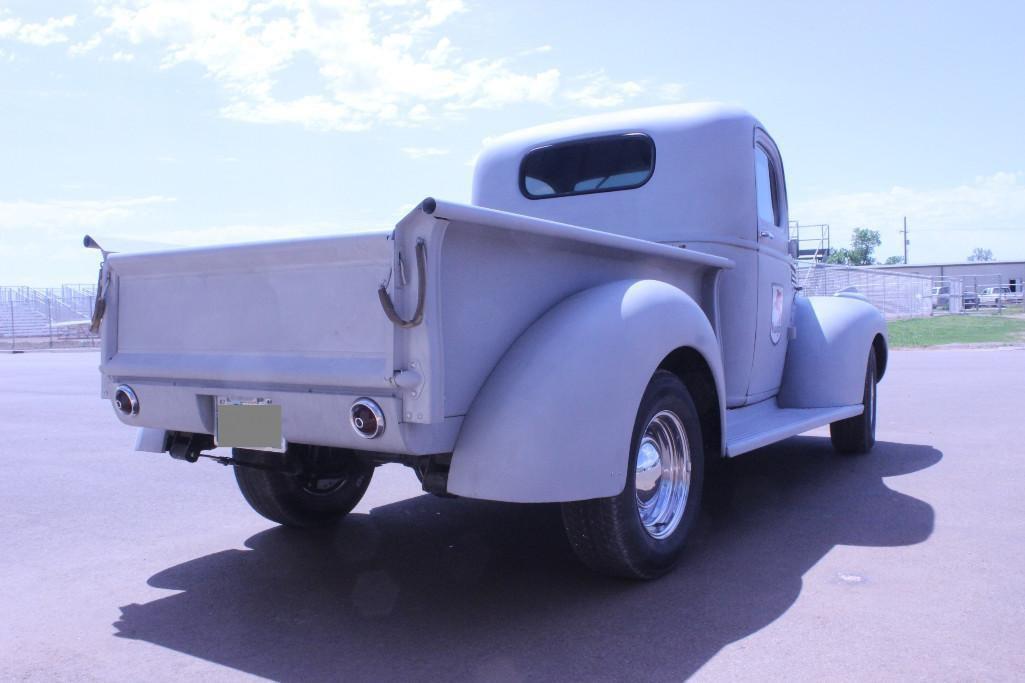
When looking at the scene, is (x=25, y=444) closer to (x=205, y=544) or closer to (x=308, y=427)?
(x=205, y=544)

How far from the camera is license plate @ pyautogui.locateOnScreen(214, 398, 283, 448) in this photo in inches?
125

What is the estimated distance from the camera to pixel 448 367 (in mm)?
2904

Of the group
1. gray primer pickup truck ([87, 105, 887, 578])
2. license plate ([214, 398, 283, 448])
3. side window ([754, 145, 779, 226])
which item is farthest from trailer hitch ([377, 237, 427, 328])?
side window ([754, 145, 779, 226])

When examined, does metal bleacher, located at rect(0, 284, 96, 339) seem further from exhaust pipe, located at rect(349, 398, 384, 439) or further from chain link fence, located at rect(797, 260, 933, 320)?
exhaust pipe, located at rect(349, 398, 384, 439)

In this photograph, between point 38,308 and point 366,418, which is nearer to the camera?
point 366,418

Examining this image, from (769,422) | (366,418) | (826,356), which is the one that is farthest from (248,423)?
(826,356)

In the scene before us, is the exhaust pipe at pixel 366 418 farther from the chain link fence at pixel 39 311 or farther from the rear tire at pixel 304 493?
the chain link fence at pixel 39 311

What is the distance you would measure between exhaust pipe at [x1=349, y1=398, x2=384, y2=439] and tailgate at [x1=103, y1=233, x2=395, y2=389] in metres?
0.06

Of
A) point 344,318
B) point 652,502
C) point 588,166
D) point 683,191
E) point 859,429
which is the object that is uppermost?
point 588,166

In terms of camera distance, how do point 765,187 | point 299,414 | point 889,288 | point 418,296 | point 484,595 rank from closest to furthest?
point 418,296
point 299,414
point 484,595
point 765,187
point 889,288

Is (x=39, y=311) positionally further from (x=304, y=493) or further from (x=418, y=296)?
(x=418, y=296)

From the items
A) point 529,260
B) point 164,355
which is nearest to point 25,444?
point 164,355

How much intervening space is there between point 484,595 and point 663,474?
92 centimetres

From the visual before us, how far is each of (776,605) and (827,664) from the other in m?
0.54
